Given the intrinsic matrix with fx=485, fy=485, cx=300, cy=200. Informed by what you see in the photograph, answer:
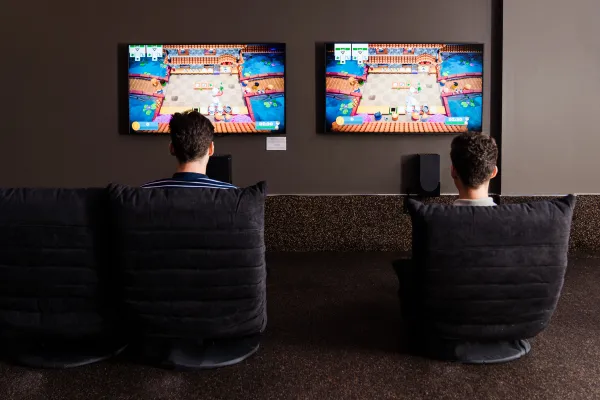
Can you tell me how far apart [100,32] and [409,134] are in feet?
8.32

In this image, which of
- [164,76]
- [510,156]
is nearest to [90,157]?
[164,76]

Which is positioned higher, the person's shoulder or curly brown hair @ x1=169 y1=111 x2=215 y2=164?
curly brown hair @ x1=169 y1=111 x2=215 y2=164

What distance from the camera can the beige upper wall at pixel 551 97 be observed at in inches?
147

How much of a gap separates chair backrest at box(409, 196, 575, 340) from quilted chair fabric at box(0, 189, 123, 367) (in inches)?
46.4

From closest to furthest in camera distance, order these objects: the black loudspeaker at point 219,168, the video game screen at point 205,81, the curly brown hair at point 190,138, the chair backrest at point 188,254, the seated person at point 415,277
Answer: the chair backrest at point 188,254
the seated person at point 415,277
the curly brown hair at point 190,138
the black loudspeaker at point 219,168
the video game screen at point 205,81

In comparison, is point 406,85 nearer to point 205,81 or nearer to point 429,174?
point 429,174

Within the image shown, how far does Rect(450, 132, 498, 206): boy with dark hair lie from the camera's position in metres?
1.94

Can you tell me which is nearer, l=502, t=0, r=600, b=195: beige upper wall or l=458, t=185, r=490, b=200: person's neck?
l=458, t=185, r=490, b=200: person's neck

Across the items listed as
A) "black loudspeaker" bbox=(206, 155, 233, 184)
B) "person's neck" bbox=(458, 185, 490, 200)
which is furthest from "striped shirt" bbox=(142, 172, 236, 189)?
"black loudspeaker" bbox=(206, 155, 233, 184)

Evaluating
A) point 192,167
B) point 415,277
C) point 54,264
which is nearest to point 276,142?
Answer: point 192,167

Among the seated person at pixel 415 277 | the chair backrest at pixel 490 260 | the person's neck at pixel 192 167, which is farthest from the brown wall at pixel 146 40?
the chair backrest at pixel 490 260

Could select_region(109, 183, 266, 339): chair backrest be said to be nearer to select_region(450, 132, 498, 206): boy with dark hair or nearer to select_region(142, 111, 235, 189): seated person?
select_region(142, 111, 235, 189): seated person

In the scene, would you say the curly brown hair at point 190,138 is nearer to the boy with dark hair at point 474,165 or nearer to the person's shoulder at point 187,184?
the person's shoulder at point 187,184

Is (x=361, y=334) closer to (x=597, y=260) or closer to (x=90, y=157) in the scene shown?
(x=597, y=260)
